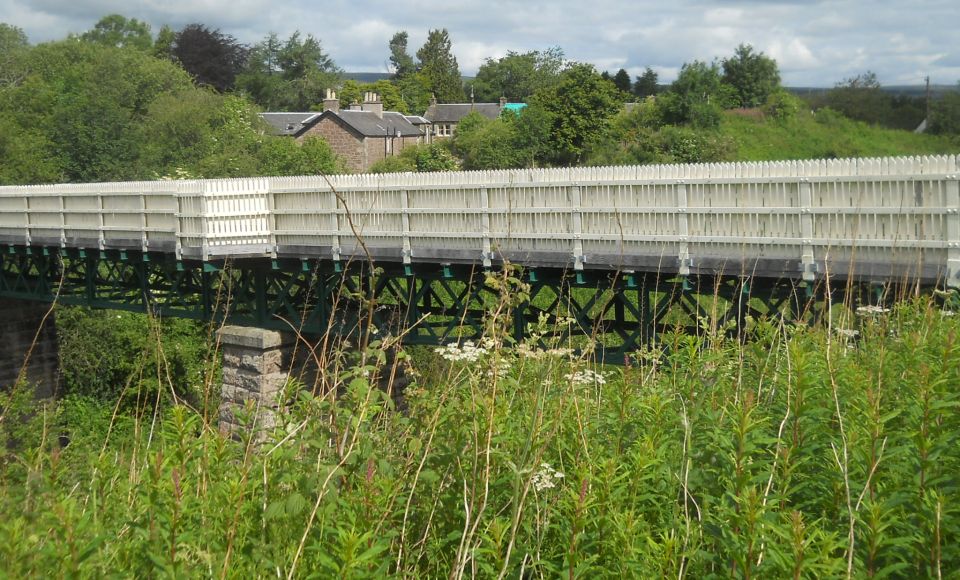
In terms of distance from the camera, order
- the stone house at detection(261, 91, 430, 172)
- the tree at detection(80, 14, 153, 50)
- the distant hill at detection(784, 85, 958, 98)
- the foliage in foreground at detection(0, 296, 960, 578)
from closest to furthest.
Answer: the foliage in foreground at detection(0, 296, 960, 578) → the distant hill at detection(784, 85, 958, 98) → the stone house at detection(261, 91, 430, 172) → the tree at detection(80, 14, 153, 50)

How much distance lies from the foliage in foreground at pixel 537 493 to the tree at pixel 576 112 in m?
57.7

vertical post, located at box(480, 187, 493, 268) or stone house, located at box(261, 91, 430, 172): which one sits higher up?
stone house, located at box(261, 91, 430, 172)

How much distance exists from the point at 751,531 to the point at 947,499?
2.33ft

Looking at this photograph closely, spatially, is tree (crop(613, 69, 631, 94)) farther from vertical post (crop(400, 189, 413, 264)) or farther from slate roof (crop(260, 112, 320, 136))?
vertical post (crop(400, 189, 413, 264))

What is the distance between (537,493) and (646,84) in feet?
348

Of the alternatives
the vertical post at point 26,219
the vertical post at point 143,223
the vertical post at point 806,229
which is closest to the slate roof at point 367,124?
the vertical post at point 26,219

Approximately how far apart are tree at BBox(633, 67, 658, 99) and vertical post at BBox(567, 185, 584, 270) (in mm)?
92762

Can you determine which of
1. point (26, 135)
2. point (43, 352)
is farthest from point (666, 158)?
point (26, 135)

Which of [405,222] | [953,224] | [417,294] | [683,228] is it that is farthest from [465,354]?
[405,222]

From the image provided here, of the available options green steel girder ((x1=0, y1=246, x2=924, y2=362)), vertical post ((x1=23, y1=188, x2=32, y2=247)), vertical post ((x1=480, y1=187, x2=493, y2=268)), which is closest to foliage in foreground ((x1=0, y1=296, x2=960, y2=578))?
green steel girder ((x1=0, y1=246, x2=924, y2=362))

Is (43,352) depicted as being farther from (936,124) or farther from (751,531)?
(936,124)

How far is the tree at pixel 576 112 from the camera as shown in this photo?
61.3 m

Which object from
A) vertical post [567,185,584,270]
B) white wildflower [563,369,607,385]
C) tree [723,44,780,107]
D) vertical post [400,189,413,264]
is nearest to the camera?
white wildflower [563,369,607,385]

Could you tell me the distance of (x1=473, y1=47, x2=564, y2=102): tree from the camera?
123812 millimetres
